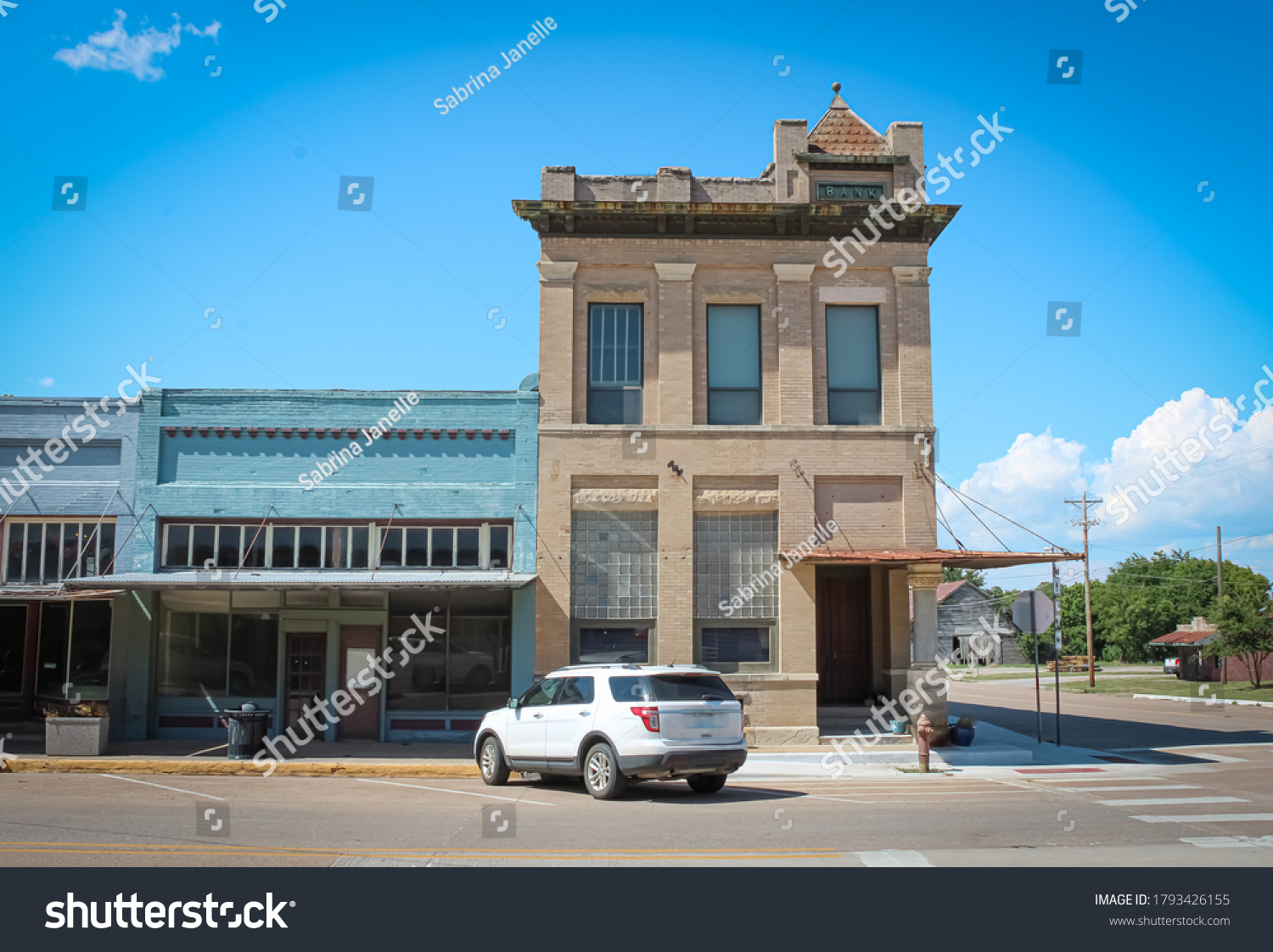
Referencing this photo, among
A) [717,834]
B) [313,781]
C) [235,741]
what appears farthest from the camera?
[235,741]

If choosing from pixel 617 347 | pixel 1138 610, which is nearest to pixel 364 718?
pixel 617 347

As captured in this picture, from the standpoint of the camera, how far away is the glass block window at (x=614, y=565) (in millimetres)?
21688

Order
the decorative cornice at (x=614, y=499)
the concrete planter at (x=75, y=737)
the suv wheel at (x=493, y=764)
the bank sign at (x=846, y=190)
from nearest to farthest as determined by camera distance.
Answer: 1. the suv wheel at (x=493, y=764)
2. the concrete planter at (x=75, y=737)
3. the decorative cornice at (x=614, y=499)
4. the bank sign at (x=846, y=190)

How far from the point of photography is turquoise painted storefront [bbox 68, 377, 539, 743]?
70.5 ft

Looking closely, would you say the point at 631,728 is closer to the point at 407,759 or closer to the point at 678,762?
the point at 678,762

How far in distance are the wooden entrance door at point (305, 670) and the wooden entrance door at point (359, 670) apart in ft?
1.25

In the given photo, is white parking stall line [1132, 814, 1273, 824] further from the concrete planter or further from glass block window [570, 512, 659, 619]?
the concrete planter

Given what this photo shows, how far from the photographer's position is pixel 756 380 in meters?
22.5

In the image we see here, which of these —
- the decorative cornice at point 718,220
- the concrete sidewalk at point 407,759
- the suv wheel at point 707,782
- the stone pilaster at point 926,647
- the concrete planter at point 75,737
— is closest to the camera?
the suv wheel at point 707,782

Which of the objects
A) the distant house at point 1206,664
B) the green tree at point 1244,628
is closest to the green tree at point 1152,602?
the distant house at point 1206,664

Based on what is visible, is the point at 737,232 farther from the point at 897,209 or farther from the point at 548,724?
the point at 548,724

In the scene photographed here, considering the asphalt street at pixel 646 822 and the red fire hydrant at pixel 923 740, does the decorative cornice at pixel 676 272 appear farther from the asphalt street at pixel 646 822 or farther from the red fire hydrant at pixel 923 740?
the asphalt street at pixel 646 822

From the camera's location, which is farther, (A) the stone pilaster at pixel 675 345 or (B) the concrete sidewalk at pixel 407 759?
(A) the stone pilaster at pixel 675 345
